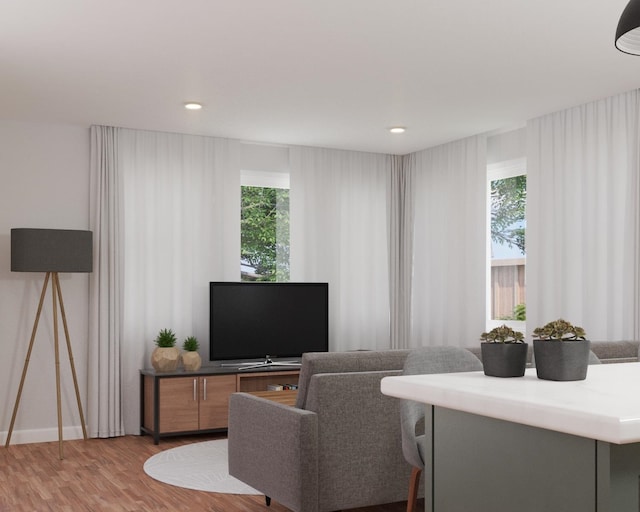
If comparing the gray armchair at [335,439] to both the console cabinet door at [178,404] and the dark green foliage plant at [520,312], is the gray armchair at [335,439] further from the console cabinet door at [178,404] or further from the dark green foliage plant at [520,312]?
the dark green foliage plant at [520,312]

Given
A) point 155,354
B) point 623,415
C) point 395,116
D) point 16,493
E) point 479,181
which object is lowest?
point 16,493

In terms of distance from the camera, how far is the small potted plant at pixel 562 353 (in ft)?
6.13

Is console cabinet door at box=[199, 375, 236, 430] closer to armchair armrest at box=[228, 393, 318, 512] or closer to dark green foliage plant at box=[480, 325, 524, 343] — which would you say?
armchair armrest at box=[228, 393, 318, 512]

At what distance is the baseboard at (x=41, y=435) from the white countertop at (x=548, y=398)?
197 inches

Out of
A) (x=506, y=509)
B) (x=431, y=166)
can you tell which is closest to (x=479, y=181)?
(x=431, y=166)

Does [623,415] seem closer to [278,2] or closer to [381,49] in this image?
[278,2]

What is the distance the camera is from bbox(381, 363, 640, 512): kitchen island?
1.42 metres

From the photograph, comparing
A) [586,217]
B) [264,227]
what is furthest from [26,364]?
[586,217]

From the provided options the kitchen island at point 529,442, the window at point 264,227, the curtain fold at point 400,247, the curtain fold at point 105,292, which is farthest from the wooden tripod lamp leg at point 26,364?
the kitchen island at point 529,442

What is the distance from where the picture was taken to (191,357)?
639 centimetres

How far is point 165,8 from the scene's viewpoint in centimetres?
380

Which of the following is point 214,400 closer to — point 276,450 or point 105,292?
point 105,292

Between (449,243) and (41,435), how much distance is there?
3.93 m

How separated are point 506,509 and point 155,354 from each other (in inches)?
196
